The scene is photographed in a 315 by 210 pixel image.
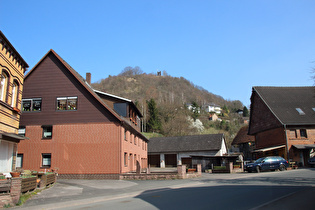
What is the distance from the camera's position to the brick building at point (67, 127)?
75.6 ft

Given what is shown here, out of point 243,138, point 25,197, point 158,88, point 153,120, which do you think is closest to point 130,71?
point 158,88

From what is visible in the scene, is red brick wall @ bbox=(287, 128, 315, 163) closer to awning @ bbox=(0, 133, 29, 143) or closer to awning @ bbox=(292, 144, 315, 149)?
awning @ bbox=(292, 144, 315, 149)

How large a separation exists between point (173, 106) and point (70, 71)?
5231 cm

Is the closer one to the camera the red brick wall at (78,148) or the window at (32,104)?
the red brick wall at (78,148)

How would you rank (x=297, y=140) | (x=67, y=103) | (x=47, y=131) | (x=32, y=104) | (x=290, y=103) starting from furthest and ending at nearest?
(x=290, y=103) < (x=297, y=140) < (x=32, y=104) < (x=67, y=103) < (x=47, y=131)

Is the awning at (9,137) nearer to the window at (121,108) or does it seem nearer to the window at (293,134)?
the window at (121,108)

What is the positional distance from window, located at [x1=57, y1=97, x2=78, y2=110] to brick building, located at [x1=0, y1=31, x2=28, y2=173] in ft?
24.7

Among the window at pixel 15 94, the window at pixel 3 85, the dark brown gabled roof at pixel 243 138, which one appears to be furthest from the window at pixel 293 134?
the window at pixel 3 85

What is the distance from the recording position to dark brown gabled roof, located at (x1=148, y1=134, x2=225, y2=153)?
4775cm

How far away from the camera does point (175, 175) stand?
21562 mm

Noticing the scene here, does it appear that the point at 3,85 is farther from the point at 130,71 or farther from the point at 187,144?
the point at 130,71

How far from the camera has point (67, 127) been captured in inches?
942

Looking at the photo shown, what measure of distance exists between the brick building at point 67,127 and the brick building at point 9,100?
23.7 feet

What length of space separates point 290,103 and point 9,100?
129 ft
